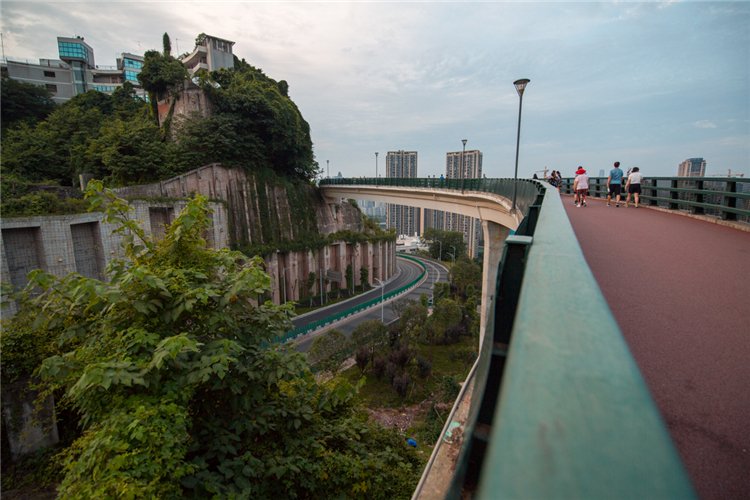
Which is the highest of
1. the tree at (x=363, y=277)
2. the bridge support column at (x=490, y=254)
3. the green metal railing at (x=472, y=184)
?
the green metal railing at (x=472, y=184)

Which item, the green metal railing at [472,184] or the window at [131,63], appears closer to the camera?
the green metal railing at [472,184]

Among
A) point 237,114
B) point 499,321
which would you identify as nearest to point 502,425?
point 499,321

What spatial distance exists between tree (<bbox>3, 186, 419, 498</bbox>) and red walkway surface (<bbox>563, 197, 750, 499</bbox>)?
13.4ft

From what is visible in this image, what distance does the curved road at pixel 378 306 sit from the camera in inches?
1278

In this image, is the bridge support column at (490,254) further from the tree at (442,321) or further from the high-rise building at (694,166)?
the tree at (442,321)

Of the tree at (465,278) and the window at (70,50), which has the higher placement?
the window at (70,50)

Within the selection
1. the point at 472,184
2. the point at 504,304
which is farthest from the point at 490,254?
the point at 504,304

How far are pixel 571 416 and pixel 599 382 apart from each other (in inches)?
5.4

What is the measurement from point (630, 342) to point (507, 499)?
10.2 feet

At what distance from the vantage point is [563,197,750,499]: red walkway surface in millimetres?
1935

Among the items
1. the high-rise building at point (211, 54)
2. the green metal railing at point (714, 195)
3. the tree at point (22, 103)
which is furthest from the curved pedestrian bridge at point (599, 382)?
the high-rise building at point (211, 54)

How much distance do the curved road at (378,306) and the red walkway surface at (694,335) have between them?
55.1ft

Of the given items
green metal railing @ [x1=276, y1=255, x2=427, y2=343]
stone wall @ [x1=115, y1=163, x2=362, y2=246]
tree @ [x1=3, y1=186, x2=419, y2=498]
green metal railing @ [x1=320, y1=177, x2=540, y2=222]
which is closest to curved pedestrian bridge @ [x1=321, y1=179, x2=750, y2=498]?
tree @ [x1=3, y1=186, x2=419, y2=498]

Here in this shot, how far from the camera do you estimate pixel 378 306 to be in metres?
39.1
